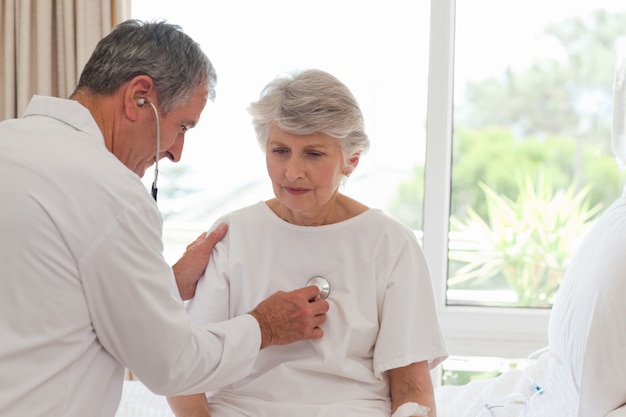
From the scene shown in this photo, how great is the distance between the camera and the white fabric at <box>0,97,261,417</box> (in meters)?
1.50

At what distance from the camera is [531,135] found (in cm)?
348

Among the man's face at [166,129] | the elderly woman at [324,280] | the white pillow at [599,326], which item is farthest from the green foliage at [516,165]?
the man's face at [166,129]

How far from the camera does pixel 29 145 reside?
1.55 m

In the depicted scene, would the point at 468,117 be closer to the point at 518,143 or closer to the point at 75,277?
the point at 518,143

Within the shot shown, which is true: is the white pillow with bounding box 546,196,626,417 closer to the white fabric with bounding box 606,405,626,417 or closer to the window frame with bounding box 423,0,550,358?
the white fabric with bounding box 606,405,626,417

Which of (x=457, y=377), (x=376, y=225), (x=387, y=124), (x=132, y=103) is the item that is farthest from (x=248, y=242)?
(x=457, y=377)

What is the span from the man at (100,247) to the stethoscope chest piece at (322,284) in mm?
354

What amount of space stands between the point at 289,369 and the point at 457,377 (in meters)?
1.69

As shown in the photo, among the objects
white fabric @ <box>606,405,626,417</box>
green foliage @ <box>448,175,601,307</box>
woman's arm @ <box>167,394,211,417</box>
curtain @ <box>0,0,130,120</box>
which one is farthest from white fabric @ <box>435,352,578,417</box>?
curtain @ <box>0,0,130,120</box>

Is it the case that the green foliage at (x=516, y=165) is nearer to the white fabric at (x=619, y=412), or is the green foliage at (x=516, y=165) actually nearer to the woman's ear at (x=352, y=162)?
the woman's ear at (x=352, y=162)

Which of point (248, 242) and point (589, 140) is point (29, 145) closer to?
point (248, 242)

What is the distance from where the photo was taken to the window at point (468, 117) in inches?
136

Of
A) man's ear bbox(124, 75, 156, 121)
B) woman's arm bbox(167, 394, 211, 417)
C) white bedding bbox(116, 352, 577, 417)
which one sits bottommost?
white bedding bbox(116, 352, 577, 417)

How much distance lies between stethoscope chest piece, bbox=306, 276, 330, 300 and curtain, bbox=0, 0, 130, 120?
1.63 meters
